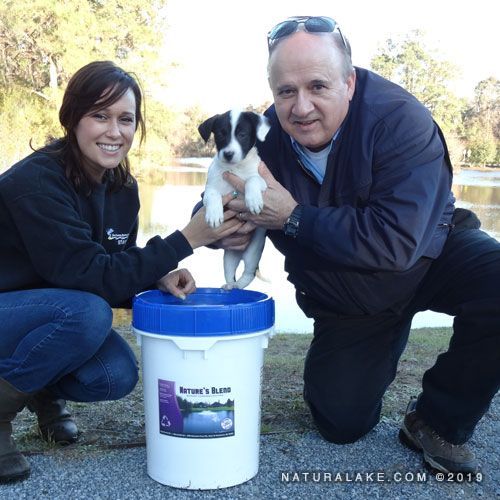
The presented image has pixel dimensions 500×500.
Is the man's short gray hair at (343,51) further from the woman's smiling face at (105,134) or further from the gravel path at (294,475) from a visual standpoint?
the gravel path at (294,475)

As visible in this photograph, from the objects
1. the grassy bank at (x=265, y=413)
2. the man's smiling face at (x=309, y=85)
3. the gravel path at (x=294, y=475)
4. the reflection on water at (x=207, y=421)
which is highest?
the man's smiling face at (x=309, y=85)

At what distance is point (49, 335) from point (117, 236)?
650 millimetres

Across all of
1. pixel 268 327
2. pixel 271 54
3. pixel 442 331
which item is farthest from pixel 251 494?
pixel 442 331

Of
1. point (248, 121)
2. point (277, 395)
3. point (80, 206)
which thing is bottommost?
point (277, 395)

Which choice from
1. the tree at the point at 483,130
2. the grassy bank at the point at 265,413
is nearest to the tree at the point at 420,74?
the tree at the point at 483,130

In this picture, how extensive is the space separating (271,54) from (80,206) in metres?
1.02

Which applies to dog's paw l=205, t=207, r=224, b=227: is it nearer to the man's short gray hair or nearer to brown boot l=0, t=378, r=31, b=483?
the man's short gray hair

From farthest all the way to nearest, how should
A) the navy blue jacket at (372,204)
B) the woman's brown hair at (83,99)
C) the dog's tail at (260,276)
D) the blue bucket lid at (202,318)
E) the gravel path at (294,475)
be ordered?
the dog's tail at (260,276), the woman's brown hair at (83,99), the navy blue jacket at (372,204), the gravel path at (294,475), the blue bucket lid at (202,318)

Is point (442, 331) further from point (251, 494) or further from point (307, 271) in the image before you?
point (251, 494)

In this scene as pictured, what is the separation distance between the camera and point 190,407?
2.15 meters

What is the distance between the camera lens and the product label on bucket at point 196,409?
Answer: 2.14 m

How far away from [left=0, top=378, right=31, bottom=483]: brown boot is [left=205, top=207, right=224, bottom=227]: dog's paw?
101 centimetres

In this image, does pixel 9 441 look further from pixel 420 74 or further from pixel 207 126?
pixel 420 74

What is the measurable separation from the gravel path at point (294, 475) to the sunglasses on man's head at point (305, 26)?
1.73 metres
